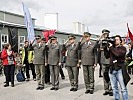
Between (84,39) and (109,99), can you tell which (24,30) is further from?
(109,99)

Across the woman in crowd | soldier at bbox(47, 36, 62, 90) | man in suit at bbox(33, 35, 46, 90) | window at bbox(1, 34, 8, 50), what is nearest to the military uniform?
soldier at bbox(47, 36, 62, 90)

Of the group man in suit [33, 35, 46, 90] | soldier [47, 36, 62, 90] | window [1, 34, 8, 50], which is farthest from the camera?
window [1, 34, 8, 50]

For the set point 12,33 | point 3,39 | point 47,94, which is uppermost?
point 12,33

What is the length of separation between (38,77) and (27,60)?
8.64 feet

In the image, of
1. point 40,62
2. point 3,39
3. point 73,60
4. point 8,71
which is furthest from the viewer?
point 3,39

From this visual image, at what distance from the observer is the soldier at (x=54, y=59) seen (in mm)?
9984

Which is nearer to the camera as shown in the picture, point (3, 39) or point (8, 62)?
point (8, 62)

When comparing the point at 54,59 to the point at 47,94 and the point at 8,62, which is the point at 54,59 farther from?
the point at 8,62

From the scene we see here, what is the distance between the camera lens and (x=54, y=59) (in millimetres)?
9977

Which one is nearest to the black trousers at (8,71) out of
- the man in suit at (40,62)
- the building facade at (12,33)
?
the man in suit at (40,62)

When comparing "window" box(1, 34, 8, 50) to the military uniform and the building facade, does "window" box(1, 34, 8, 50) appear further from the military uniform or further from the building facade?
Result: the military uniform

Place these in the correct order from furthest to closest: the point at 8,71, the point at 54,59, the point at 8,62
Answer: the point at 8,71, the point at 8,62, the point at 54,59

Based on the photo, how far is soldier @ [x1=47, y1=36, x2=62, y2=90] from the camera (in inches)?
393

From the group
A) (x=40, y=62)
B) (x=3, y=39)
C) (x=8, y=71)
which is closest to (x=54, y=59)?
(x=40, y=62)
